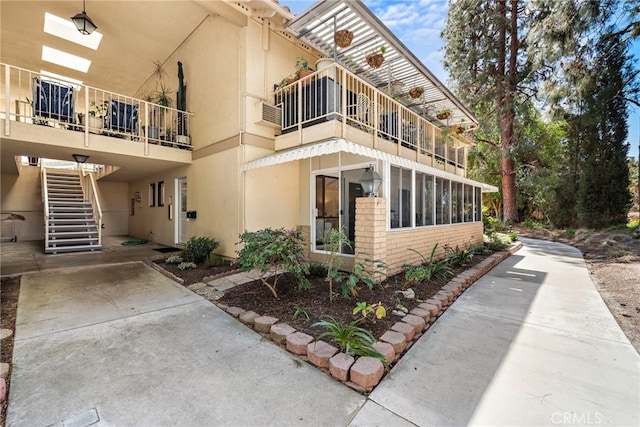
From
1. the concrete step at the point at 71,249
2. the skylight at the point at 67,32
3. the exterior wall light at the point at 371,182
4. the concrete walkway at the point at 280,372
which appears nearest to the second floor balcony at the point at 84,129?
the skylight at the point at 67,32

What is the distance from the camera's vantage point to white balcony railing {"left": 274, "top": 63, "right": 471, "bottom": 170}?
660 centimetres

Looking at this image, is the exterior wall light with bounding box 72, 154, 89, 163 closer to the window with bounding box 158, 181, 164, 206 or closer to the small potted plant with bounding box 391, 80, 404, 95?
the window with bounding box 158, 181, 164, 206

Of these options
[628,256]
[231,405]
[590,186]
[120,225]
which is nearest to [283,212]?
[231,405]

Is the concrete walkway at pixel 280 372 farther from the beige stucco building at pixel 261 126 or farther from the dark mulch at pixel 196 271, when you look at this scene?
the beige stucco building at pixel 261 126

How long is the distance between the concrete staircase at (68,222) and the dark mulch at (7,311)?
156 inches

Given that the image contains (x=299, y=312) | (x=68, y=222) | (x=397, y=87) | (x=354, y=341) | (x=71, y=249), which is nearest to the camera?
(x=354, y=341)

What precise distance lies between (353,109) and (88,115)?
7.53 meters

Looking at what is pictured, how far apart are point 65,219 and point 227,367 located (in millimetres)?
11518

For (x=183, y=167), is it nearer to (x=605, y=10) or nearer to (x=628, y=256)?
(x=628, y=256)

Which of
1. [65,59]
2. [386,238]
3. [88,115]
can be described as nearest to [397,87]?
[386,238]

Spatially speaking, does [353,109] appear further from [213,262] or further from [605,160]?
[605,160]

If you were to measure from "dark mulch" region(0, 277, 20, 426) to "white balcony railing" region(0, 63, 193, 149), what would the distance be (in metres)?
3.66

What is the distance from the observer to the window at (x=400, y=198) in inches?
271

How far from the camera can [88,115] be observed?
758 cm
